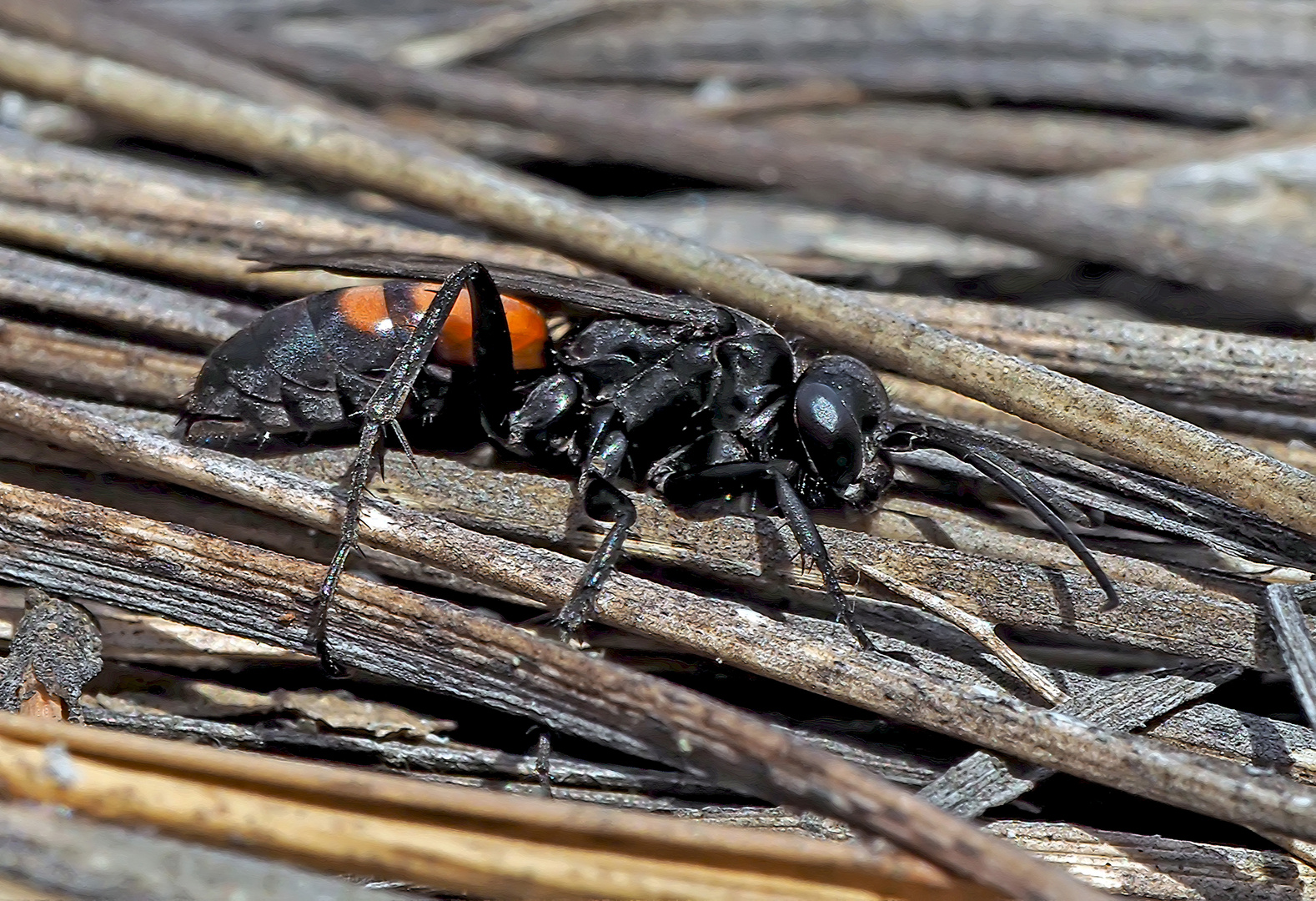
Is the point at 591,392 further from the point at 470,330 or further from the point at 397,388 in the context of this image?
the point at 397,388

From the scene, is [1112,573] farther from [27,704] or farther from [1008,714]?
[27,704]

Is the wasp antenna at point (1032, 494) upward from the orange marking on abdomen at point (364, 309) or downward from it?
downward

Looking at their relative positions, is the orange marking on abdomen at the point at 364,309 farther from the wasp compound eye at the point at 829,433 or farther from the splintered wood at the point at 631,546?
the wasp compound eye at the point at 829,433

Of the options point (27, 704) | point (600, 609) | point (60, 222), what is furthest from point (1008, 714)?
point (60, 222)

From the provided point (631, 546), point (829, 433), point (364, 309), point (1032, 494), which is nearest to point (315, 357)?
point (364, 309)

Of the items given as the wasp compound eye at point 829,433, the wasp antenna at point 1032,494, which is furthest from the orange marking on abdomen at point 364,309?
the wasp antenna at point 1032,494

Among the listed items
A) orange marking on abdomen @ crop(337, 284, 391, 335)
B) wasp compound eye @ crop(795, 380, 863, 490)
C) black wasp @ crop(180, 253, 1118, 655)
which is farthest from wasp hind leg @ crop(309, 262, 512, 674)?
wasp compound eye @ crop(795, 380, 863, 490)

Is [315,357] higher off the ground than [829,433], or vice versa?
[315,357]

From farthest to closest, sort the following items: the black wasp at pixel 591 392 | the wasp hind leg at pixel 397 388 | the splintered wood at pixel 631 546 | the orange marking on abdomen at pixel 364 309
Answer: the orange marking on abdomen at pixel 364 309, the black wasp at pixel 591 392, the wasp hind leg at pixel 397 388, the splintered wood at pixel 631 546
